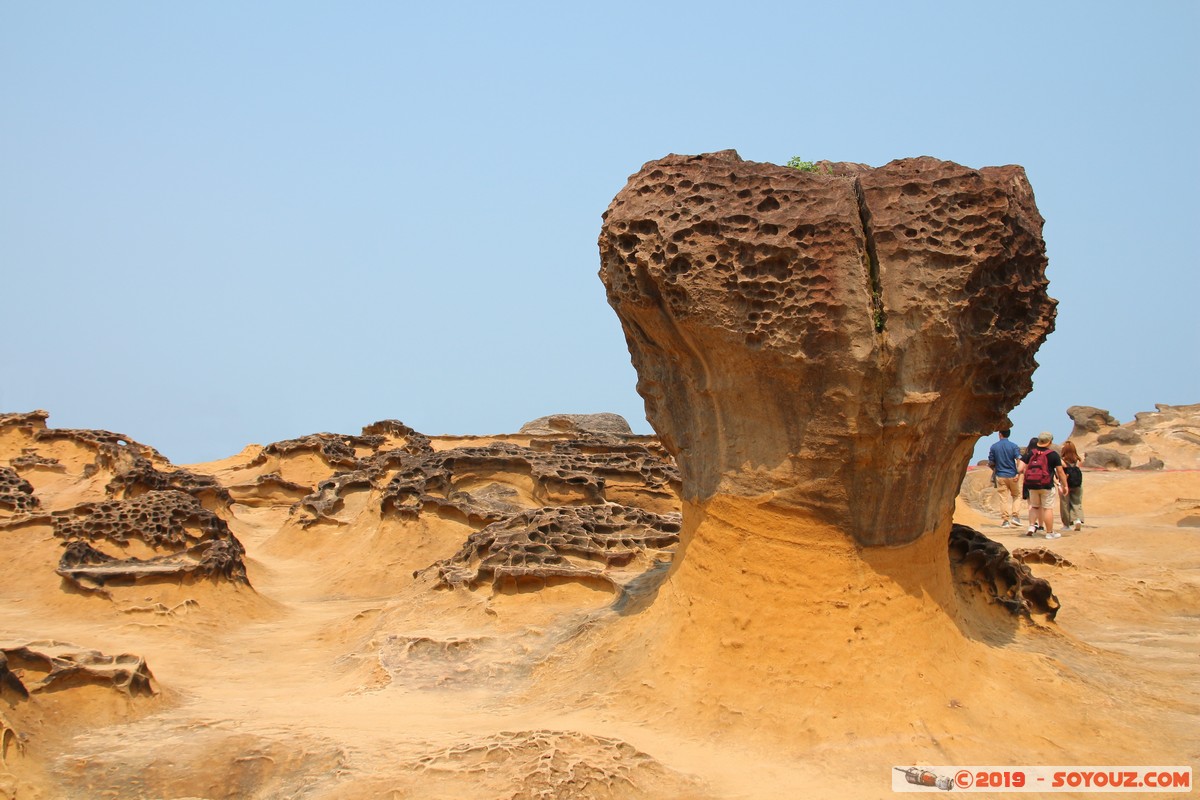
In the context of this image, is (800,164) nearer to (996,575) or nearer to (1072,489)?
(996,575)

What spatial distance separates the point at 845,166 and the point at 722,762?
Answer: 10.6ft

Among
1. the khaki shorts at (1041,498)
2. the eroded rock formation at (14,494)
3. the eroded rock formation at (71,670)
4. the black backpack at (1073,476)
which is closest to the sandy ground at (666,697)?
the eroded rock formation at (71,670)

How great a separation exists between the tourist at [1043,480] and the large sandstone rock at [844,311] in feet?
23.0

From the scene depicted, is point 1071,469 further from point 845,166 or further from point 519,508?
point 845,166

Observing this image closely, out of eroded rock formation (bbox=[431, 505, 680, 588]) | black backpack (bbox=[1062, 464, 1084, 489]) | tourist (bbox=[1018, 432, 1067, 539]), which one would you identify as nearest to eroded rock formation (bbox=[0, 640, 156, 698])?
eroded rock formation (bbox=[431, 505, 680, 588])

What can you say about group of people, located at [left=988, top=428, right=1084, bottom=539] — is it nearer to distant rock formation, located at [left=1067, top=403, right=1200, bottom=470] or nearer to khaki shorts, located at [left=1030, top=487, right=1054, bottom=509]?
khaki shorts, located at [left=1030, top=487, right=1054, bottom=509]

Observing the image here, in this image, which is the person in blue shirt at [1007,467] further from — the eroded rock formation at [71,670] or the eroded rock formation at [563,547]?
the eroded rock formation at [71,670]

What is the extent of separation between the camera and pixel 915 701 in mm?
5543

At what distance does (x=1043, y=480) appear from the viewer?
12656mm

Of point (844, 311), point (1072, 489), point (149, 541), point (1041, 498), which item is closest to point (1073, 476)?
point (1072, 489)

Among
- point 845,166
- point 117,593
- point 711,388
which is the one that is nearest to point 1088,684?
point 711,388

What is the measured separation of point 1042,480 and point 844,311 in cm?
821

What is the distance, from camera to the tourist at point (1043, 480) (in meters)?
12.6

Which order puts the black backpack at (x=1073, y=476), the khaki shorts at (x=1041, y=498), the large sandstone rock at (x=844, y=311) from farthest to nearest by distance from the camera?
the black backpack at (x=1073, y=476), the khaki shorts at (x=1041, y=498), the large sandstone rock at (x=844, y=311)
